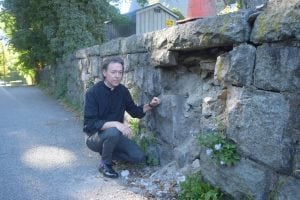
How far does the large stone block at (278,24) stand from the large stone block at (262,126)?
42cm

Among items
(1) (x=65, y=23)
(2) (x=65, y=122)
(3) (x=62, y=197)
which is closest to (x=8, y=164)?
(3) (x=62, y=197)

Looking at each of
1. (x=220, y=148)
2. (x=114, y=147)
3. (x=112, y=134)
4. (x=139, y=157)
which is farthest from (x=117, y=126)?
(x=220, y=148)

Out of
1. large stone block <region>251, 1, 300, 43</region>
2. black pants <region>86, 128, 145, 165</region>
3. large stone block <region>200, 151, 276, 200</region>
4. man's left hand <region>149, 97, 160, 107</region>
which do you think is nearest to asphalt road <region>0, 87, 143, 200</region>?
black pants <region>86, 128, 145, 165</region>

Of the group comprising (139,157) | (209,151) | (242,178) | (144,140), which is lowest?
(139,157)

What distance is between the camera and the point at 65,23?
533 inches

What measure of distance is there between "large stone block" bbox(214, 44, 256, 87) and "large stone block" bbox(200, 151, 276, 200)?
2.19ft

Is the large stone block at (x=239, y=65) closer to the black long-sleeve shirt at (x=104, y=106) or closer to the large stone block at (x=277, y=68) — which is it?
the large stone block at (x=277, y=68)

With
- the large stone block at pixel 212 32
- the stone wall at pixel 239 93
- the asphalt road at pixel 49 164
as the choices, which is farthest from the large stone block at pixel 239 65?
the asphalt road at pixel 49 164

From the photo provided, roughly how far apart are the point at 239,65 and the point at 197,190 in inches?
48.7

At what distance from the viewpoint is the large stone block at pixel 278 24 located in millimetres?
2613

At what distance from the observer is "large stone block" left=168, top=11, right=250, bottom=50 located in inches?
124

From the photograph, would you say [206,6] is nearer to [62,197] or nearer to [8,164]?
[62,197]

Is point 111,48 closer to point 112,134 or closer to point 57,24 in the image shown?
point 112,134

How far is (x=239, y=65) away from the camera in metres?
3.16
